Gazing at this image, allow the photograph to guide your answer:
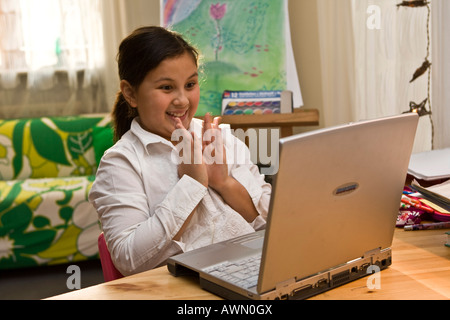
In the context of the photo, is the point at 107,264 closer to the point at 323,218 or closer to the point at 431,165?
the point at 323,218

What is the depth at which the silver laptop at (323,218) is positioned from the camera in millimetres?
693

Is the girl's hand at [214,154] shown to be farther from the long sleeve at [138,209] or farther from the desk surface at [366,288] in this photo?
the desk surface at [366,288]

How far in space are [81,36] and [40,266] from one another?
1435mm

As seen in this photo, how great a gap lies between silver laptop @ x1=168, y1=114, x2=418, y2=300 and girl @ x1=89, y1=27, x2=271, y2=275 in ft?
0.81

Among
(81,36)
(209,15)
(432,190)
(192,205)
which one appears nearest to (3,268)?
(81,36)

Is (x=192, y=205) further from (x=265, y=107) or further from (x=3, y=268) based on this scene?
(x=3, y=268)

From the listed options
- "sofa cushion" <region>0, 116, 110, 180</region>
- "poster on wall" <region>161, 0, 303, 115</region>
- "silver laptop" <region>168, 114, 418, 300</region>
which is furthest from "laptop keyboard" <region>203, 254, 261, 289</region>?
"sofa cushion" <region>0, 116, 110, 180</region>

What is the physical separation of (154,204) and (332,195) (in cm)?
60

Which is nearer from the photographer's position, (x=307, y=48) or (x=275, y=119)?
(x=275, y=119)

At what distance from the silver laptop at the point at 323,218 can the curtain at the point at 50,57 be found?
276 cm

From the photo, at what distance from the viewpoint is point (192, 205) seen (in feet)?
3.75

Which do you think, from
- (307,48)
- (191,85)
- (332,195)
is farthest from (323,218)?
(307,48)

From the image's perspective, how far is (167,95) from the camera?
1287mm

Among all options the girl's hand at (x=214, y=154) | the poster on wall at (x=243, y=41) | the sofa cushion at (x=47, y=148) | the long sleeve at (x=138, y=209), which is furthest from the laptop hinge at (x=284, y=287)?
the sofa cushion at (x=47, y=148)
